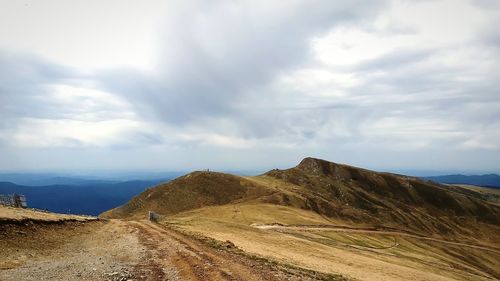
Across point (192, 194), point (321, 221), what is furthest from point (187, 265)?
point (192, 194)

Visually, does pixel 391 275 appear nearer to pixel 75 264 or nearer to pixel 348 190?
pixel 75 264

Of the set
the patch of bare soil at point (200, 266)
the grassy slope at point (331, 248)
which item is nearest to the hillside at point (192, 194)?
the grassy slope at point (331, 248)

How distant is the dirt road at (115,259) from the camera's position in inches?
912

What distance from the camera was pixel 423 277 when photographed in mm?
54781

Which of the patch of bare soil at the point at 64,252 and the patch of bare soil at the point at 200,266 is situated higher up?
the patch of bare soil at the point at 64,252

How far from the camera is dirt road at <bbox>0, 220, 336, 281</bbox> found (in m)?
23.2

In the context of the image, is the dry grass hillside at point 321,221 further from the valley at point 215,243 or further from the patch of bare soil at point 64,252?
the patch of bare soil at point 64,252

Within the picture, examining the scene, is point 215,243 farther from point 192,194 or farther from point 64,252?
point 192,194

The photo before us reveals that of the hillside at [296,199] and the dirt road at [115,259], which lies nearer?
the dirt road at [115,259]

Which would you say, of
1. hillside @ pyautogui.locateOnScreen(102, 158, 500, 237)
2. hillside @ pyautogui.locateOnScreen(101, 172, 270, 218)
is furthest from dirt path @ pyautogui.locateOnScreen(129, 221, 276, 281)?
hillside @ pyautogui.locateOnScreen(101, 172, 270, 218)

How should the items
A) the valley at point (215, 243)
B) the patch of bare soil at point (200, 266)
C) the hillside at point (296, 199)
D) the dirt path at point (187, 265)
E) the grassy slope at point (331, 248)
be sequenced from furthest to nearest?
the hillside at point (296, 199)
the grassy slope at point (331, 248)
the valley at point (215, 243)
the patch of bare soil at point (200, 266)
the dirt path at point (187, 265)

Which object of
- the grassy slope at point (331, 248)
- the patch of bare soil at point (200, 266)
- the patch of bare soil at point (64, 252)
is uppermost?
the patch of bare soil at point (64, 252)

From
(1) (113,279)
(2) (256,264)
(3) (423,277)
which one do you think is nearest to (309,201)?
(3) (423,277)

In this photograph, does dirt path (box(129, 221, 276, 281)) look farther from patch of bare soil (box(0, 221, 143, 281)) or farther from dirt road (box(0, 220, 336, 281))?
patch of bare soil (box(0, 221, 143, 281))
